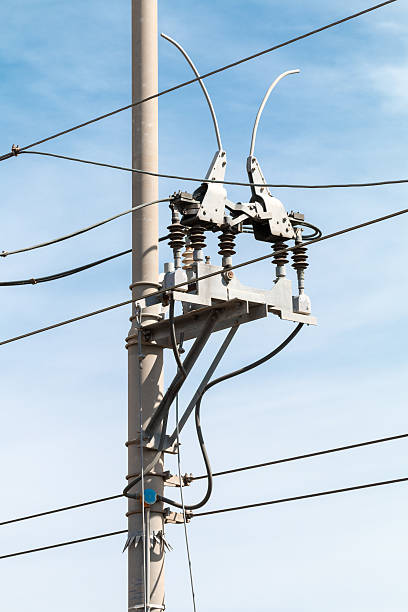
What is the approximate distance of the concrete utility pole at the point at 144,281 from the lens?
13797mm

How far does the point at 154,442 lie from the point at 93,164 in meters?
2.43

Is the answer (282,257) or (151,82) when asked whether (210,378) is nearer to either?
(282,257)

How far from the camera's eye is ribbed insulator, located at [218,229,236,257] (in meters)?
14.0

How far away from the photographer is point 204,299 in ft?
45.1

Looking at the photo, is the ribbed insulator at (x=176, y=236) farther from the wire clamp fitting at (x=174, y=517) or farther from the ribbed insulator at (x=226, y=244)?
the wire clamp fitting at (x=174, y=517)

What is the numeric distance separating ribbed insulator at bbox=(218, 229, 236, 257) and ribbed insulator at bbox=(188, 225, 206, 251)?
0.17 metres

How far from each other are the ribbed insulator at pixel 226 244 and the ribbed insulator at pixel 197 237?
168 mm

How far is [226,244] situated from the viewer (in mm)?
14031

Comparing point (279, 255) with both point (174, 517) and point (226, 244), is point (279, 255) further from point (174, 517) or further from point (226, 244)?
point (174, 517)

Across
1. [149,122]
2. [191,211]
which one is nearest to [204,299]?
[191,211]

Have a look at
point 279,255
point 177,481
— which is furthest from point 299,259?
point 177,481

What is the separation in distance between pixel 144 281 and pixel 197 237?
66 centimetres

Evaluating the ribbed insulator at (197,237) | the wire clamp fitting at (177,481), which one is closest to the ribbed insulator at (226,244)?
the ribbed insulator at (197,237)

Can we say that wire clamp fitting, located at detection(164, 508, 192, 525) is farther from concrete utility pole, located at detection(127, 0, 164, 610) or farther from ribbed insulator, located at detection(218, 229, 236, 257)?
ribbed insulator, located at detection(218, 229, 236, 257)
